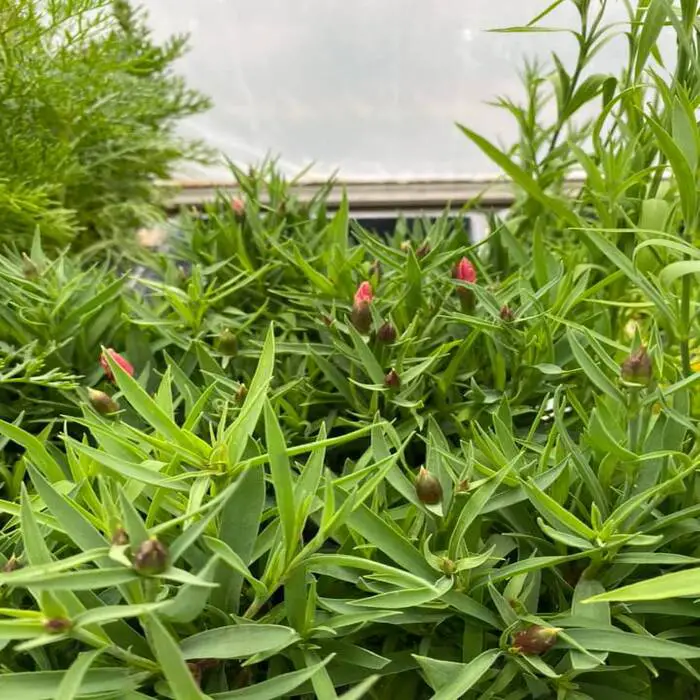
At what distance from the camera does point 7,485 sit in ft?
1.46

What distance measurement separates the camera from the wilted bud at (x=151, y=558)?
0.79 ft

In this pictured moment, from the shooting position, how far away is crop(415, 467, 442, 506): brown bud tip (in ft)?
1.06

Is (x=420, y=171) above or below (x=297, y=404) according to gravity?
above

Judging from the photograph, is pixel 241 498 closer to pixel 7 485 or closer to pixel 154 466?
pixel 154 466

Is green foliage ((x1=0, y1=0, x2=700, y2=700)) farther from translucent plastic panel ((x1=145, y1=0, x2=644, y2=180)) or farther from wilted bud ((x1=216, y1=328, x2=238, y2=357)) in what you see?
translucent plastic panel ((x1=145, y1=0, x2=644, y2=180))

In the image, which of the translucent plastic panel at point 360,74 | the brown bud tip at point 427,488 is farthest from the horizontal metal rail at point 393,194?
the brown bud tip at point 427,488

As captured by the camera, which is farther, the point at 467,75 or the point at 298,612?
the point at 467,75

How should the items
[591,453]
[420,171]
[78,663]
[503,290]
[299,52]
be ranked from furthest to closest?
[420,171] → [299,52] → [503,290] → [591,453] → [78,663]

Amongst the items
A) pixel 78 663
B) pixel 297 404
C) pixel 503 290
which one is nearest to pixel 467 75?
pixel 503 290

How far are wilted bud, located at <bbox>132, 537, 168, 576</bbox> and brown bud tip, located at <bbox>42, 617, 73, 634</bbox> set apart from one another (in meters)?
0.03

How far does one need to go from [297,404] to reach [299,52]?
105cm

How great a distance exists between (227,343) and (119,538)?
24cm

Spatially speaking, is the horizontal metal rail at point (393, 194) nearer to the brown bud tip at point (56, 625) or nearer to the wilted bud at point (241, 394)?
the wilted bud at point (241, 394)

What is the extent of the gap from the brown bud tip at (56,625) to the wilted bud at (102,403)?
7.3 inches
